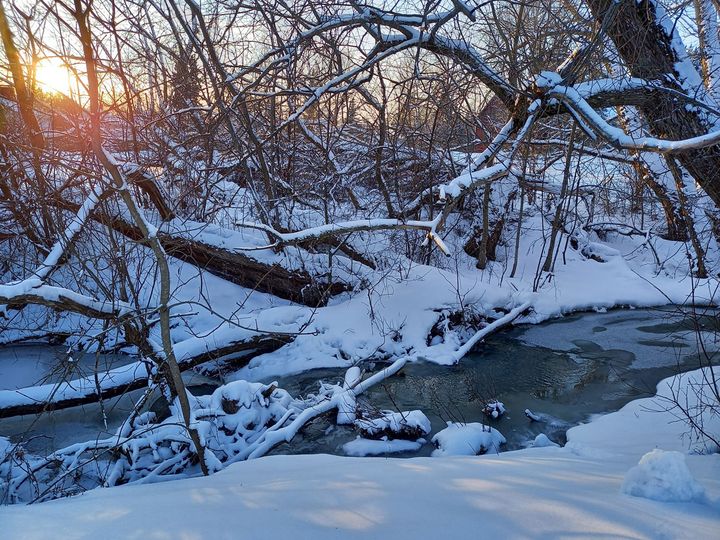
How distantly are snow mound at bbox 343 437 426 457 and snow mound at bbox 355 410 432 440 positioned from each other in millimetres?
66

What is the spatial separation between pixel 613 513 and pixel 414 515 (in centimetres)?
84

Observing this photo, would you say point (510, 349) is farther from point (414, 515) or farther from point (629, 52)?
point (414, 515)

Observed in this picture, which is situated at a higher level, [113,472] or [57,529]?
[57,529]

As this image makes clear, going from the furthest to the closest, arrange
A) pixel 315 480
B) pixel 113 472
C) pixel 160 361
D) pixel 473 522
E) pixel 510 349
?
pixel 510 349 < pixel 160 361 < pixel 113 472 < pixel 315 480 < pixel 473 522

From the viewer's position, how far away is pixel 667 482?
2.23 m

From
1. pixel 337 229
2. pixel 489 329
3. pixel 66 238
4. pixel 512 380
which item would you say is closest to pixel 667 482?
pixel 337 229

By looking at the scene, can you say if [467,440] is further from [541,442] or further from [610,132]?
[610,132]

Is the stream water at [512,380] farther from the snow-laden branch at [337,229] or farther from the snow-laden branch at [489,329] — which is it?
the snow-laden branch at [337,229]

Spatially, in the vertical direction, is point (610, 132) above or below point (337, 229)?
above

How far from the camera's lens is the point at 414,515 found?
212 cm

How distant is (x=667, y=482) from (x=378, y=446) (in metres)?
3.03

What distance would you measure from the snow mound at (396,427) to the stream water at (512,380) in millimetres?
190

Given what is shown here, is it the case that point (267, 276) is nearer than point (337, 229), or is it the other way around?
point (337, 229)

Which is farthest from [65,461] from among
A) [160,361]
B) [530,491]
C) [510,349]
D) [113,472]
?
[510,349]
